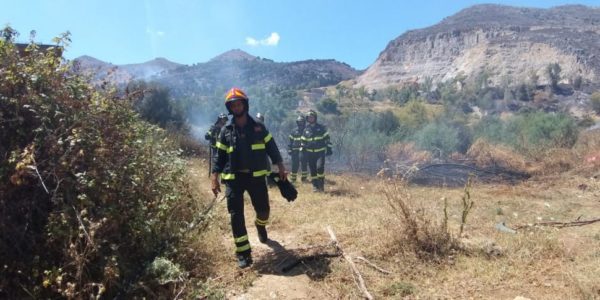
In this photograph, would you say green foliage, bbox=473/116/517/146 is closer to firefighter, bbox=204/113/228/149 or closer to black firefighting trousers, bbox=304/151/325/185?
black firefighting trousers, bbox=304/151/325/185

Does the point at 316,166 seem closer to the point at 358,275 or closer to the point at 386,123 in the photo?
the point at 358,275

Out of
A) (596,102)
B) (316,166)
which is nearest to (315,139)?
(316,166)

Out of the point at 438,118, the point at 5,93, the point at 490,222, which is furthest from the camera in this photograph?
the point at 438,118

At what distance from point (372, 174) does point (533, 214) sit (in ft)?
20.3

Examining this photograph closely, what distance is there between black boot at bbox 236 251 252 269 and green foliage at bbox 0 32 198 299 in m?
0.76

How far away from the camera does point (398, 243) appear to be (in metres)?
4.82

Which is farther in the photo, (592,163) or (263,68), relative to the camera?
(263,68)

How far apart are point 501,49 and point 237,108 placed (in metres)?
61.8

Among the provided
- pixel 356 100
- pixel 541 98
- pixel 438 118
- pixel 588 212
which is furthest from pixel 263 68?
pixel 588 212

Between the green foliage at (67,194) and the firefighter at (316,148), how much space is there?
596 cm

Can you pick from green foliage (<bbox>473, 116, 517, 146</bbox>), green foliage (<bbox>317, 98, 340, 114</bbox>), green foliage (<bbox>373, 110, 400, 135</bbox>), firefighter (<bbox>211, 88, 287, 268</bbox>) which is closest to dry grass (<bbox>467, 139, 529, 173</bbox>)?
green foliage (<bbox>473, 116, 517, 146</bbox>)

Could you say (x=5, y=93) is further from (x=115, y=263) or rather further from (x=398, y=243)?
(x=398, y=243)

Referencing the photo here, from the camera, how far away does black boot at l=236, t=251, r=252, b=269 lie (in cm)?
453

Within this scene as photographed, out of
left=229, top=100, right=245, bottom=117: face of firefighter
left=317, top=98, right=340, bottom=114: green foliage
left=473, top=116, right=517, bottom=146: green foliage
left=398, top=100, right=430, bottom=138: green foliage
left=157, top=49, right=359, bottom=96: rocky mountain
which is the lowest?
left=473, top=116, right=517, bottom=146: green foliage
